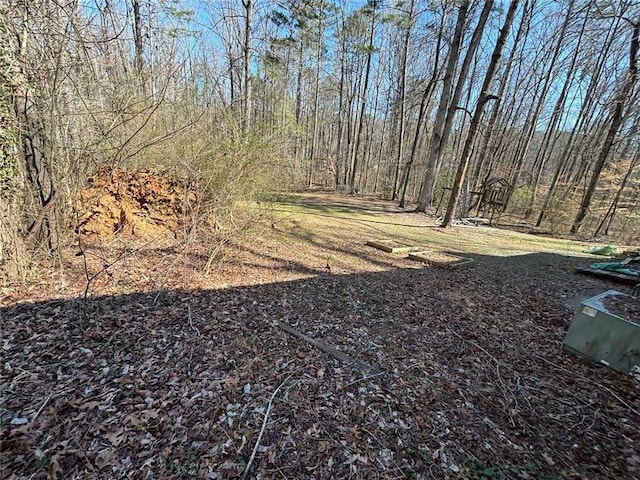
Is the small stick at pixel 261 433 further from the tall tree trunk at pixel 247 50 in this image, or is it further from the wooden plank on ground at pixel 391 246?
the tall tree trunk at pixel 247 50

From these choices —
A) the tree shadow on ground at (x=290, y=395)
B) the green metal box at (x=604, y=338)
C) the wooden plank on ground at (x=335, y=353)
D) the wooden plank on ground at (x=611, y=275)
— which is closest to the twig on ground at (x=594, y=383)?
the tree shadow on ground at (x=290, y=395)

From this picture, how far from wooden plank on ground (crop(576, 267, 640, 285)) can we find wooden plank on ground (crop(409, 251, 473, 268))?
6.93 feet

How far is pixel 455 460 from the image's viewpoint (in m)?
1.75

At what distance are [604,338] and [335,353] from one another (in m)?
2.57

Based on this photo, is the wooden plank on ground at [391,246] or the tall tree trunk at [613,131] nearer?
the wooden plank on ground at [391,246]

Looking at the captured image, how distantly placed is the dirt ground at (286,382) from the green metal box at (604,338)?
0.43 feet

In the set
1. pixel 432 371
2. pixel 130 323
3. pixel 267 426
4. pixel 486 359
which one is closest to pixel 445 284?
pixel 486 359

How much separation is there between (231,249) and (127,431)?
11.3 ft

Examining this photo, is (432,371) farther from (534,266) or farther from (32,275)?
(534,266)

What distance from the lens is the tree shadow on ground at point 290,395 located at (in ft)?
5.37

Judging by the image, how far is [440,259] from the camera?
226 inches

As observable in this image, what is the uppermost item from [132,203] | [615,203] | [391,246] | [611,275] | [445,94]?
[445,94]

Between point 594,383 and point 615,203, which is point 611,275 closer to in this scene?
point 594,383

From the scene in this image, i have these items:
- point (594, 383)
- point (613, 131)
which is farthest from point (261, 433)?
point (613, 131)
